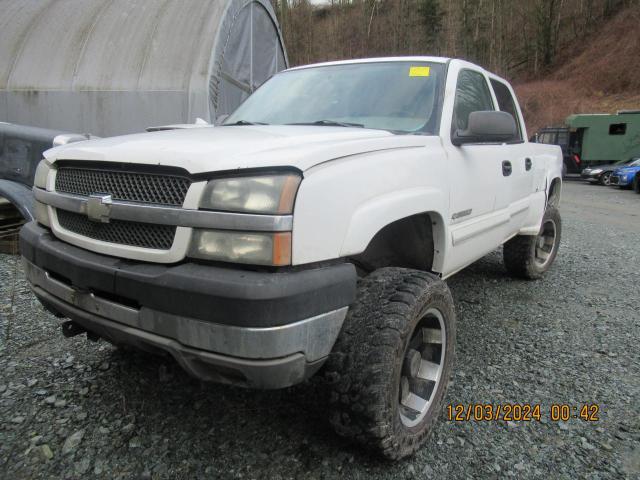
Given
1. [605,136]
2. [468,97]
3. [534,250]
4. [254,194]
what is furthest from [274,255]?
[605,136]

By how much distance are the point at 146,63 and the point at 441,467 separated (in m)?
9.48

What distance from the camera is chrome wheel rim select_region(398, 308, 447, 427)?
2.15 metres

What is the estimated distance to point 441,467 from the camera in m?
2.07

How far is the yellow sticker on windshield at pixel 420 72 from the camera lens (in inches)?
116

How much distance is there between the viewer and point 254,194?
1.61 meters

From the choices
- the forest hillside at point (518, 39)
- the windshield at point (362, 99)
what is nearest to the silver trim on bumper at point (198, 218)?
the windshield at point (362, 99)

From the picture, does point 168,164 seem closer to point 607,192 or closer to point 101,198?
point 101,198

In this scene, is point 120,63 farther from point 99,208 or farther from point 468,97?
point 99,208

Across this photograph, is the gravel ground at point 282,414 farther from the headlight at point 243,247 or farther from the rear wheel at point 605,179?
the rear wheel at point 605,179

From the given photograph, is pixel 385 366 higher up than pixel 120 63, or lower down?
lower down

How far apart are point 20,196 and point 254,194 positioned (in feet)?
13.4

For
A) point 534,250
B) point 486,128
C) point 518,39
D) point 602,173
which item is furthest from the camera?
point 518,39

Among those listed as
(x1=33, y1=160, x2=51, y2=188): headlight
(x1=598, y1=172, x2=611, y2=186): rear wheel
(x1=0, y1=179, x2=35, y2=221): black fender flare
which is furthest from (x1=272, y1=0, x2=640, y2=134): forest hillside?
(x1=33, y1=160, x2=51, y2=188): headlight

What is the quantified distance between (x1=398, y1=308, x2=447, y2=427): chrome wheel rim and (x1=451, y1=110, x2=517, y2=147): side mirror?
3.56ft
